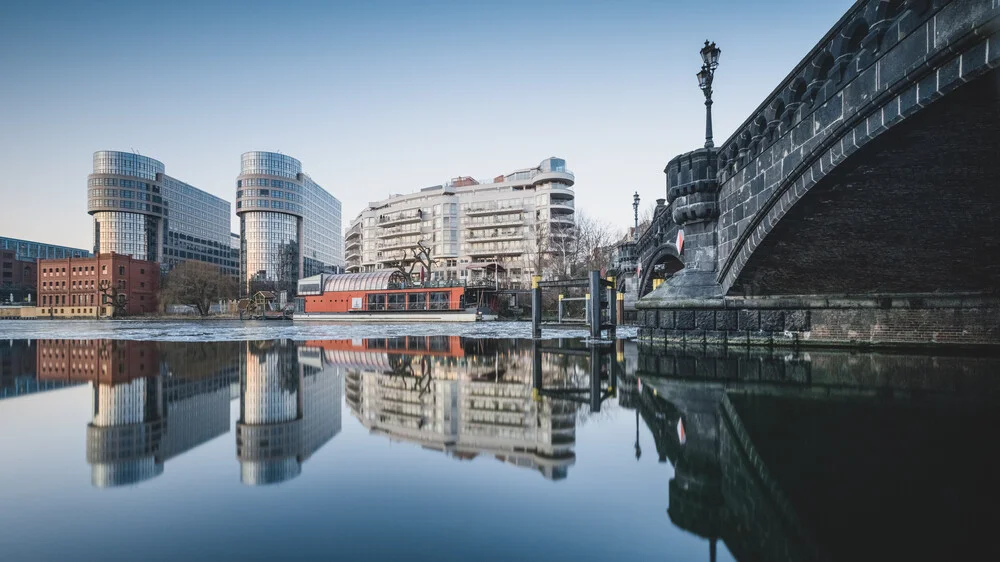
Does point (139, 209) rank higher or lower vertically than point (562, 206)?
higher

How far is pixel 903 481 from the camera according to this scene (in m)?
2.99

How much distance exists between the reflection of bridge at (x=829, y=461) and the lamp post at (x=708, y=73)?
321 inches

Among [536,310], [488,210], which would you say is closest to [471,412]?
[536,310]

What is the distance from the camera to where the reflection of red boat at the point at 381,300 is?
42406 millimetres

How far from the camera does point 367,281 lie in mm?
47656

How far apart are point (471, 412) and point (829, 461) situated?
3.05 m

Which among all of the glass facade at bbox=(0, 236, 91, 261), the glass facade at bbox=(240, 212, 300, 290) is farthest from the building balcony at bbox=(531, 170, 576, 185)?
the glass facade at bbox=(0, 236, 91, 261)

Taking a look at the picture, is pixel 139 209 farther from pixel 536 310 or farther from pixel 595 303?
pixel 595 303

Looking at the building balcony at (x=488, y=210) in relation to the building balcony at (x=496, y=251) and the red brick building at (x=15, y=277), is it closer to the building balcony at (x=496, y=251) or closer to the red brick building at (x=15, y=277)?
the building balcony at (x=496, y=251)

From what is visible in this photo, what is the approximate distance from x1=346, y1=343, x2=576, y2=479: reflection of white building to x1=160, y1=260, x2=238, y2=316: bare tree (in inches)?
2666

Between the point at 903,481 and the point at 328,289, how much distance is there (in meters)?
50.2

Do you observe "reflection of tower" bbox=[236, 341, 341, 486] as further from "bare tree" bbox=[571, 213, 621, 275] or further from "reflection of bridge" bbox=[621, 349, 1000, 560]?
Answer: "bare tree" bbox=[571, 213, 621, 275]

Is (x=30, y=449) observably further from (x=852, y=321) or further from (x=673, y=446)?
(x=852, y=321)

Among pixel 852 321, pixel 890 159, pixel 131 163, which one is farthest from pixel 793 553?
pixel 131 163
